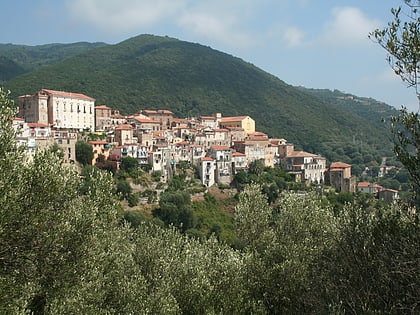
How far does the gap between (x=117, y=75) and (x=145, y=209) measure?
7902cm

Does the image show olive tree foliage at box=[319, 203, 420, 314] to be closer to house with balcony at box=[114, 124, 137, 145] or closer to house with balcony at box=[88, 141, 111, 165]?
house with balcony at box=[88, 141, 111, 165]

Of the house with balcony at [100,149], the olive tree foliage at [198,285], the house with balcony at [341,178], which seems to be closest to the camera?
the olive tree foliage at [198,285]

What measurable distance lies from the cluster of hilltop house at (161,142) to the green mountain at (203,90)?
26.3 metres

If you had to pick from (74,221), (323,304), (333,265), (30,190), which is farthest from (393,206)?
(30,190)

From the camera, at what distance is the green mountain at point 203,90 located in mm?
101875

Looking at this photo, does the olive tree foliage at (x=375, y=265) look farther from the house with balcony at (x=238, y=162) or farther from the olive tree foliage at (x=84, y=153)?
the house with balcony at (x=238, y=162)

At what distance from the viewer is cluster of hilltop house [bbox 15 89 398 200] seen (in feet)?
177

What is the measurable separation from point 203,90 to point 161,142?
7057 cm

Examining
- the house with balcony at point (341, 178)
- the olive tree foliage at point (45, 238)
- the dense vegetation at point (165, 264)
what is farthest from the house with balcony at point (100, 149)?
the olive tree foliage at point (45, 238)

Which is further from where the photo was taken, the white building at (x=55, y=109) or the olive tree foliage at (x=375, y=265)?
the white building at (x=55, y=109)

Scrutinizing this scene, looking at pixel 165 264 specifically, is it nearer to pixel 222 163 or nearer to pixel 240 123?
pixel 222 163

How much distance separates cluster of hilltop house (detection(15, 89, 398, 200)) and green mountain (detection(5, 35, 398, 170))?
1035 inches

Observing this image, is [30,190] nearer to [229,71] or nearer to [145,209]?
[145,209]

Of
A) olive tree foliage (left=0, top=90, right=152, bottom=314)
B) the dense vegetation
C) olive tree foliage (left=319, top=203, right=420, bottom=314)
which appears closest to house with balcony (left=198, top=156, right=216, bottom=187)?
the dense vegetation
